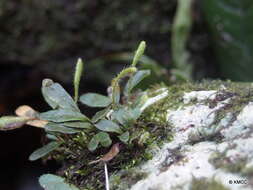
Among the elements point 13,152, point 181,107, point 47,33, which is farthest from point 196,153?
point 47,33

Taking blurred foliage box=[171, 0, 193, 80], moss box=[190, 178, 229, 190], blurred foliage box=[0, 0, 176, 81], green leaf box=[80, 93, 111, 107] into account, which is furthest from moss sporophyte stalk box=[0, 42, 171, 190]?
blurred foliage box=[0, 0, 176, 81]

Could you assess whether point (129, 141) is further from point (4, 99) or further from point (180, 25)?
point (4, 99)

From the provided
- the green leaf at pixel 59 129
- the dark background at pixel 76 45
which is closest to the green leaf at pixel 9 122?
the green leaf at pixel 59 129

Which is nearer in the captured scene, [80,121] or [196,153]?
[196,153]

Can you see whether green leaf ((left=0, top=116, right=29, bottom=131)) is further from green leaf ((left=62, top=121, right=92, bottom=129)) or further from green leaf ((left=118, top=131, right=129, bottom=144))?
green leaf ((left=118, top=131, right=129, bottom=144))

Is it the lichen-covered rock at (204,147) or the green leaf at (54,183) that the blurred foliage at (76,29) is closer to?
the lichen-covered rock at (204,147)

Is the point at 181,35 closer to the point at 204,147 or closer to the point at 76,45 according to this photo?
the point at 76,45
